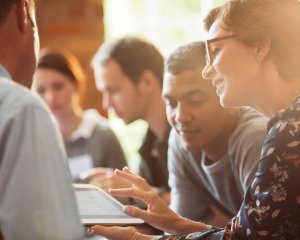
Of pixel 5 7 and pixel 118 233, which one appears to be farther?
pixel 118 233

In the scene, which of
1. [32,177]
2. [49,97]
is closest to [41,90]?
[49,97]

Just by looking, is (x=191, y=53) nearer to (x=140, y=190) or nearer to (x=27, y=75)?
(x=140, y=190)

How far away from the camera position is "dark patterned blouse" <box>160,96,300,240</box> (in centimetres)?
118

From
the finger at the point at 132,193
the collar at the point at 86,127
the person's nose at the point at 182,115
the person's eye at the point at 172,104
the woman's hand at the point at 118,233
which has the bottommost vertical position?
the collar at the point at 86,127

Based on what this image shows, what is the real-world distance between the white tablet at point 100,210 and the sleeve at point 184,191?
0.40m

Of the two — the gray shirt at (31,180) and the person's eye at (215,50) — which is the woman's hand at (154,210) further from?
the gray shirt at (31,180)

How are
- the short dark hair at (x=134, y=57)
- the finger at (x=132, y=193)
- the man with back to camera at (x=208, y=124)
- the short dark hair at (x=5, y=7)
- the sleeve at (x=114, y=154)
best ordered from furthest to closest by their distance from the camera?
1. the sleeve at (x=114, y=154)
2. the short dark hair at (x=134, y=57)
3. the man with back to camera at (x=208, y=124)
4. the finger at (x=132, y=193)
5. the short dark hair at (x=5, y=7)

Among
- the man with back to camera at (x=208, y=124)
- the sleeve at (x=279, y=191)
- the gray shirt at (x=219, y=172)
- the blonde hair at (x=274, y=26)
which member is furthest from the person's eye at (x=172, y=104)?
the sleeve at (x=279, y=191)

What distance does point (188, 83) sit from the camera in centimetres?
185

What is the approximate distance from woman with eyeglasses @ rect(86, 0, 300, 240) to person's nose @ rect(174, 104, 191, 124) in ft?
1.03

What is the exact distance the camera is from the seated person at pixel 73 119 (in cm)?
296

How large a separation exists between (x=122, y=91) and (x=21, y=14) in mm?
1724

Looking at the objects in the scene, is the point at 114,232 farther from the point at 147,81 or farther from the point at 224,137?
the point at 147,81

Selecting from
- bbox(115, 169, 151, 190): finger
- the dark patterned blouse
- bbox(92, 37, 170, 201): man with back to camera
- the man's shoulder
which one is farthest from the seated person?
the dark patterned blouse
